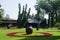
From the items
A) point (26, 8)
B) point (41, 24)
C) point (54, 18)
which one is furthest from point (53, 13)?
point (26, 8)

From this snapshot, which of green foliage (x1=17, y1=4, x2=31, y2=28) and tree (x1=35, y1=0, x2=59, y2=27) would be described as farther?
tree (x1=35, y1=0, x2=59, y2=27)

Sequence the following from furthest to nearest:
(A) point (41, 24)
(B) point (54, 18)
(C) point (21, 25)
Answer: (B) point (54, 18) < (A) point (41, 24) < (C) point (21, 25)

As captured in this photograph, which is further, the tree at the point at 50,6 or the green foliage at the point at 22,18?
the tree at the point at 50,6

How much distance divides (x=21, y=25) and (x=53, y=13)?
71.8 feet

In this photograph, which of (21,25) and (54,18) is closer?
(21,25)

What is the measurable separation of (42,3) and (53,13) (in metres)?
7.35

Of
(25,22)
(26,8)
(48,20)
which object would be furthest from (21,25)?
(48,20)

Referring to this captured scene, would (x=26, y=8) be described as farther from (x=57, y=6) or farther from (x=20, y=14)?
(x=57, y=6)

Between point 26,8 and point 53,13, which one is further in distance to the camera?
point 53,13

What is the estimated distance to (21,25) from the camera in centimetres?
7556

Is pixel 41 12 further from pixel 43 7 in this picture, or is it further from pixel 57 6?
pixel 57 6

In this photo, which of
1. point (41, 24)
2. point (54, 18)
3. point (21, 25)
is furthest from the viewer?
point (54, 18)

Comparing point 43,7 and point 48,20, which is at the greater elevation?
point 43,7

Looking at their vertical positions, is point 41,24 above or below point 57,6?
below
